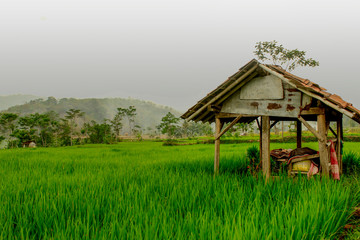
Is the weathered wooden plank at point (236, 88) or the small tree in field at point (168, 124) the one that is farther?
the small tree in field at point (168, 124)

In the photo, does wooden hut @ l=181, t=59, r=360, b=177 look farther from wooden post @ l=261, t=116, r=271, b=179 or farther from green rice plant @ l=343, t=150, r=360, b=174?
green rice plant @ l=343, t=150, r=360, b=174

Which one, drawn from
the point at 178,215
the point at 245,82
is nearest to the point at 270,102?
the point at 245,82

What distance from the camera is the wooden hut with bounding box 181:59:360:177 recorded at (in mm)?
5586

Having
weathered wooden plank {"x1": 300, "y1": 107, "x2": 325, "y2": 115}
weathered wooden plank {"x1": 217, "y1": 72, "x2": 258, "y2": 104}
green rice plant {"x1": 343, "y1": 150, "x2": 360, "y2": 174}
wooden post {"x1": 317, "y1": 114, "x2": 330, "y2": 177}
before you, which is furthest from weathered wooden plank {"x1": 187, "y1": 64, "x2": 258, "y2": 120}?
green rice plant {"x1": 343, "y1": 150, "x2": 360, "y2": 174}

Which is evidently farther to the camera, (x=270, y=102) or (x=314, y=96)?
(x=270, y=102)

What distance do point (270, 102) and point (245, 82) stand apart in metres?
0.90

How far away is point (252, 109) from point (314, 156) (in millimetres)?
2008

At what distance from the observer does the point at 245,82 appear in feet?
22.2

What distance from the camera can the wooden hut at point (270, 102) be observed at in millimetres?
5586

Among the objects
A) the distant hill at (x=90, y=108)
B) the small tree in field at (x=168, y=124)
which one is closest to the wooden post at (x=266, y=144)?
the small tree in field at (x=168, y=124)

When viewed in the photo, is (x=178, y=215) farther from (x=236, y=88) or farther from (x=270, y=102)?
(x=236, y=88)

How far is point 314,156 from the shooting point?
6.30 metres

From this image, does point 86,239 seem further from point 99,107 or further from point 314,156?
point 99,107

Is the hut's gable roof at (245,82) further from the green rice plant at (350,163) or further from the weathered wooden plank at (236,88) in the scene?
the green rice plant at (350,163)
